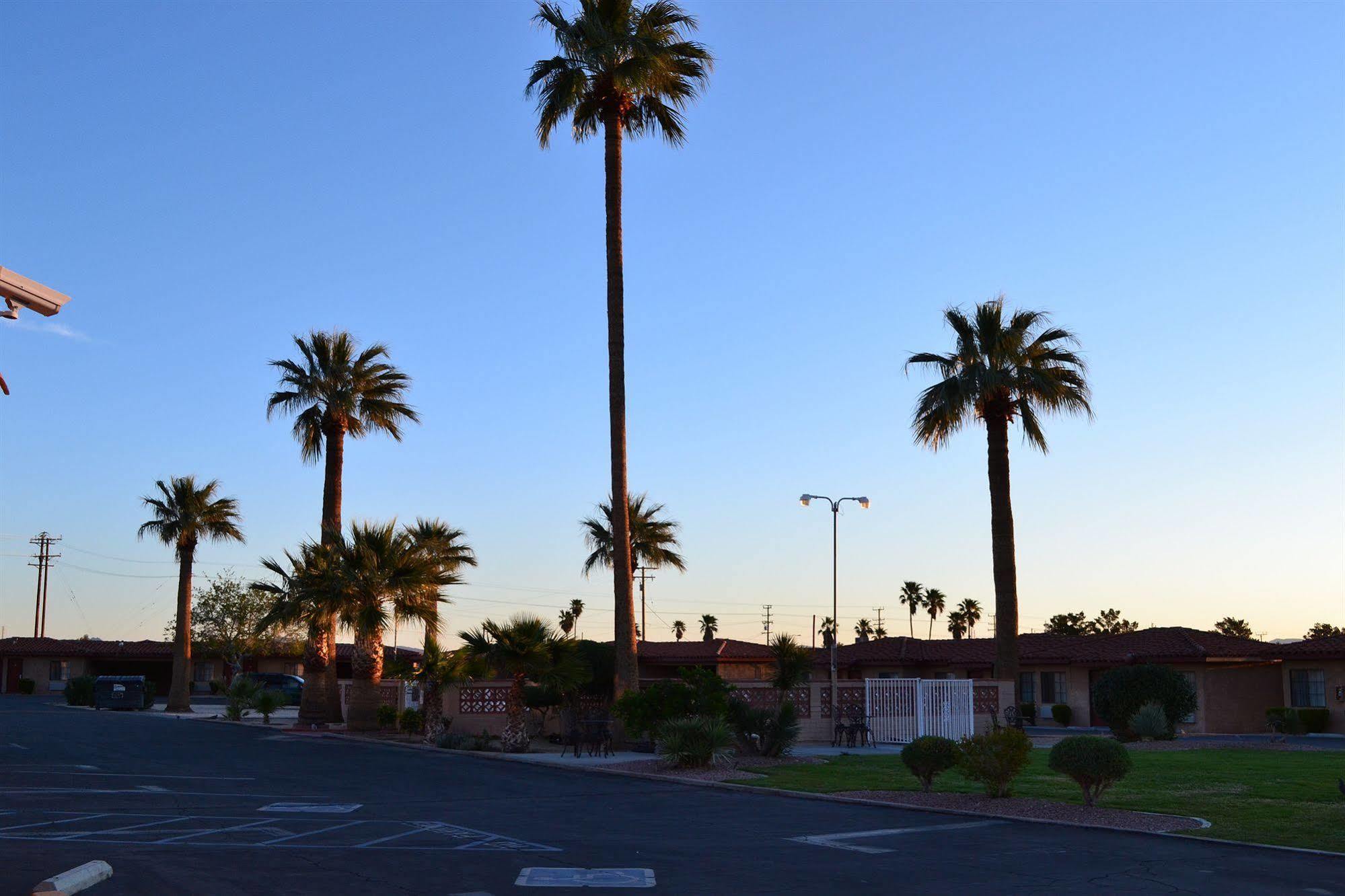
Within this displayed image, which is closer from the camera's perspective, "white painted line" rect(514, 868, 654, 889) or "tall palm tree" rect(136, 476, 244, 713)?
"white painted line" rect(514, 868, 654, 889)

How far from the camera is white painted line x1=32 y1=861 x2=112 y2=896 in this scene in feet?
30.9

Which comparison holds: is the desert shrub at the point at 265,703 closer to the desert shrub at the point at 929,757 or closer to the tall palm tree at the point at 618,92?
the tall palm tree at the point at 618,92

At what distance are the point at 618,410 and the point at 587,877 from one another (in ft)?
63.7

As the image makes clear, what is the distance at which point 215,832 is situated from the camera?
1435 cm

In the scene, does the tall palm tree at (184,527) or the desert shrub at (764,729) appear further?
the tall palm tree at (184,527)

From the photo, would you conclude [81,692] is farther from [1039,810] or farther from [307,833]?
[1039,810]

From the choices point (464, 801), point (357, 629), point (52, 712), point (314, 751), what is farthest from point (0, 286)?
point (52, 712)

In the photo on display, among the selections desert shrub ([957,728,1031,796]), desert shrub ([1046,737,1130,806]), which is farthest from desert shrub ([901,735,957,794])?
desert shrub ([1046,737,1130,806])

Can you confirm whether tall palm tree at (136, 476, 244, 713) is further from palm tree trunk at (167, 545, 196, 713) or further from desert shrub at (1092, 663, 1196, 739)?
desert shrub at (1092, 663, 1196, 739)

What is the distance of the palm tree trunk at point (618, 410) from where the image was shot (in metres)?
29.4

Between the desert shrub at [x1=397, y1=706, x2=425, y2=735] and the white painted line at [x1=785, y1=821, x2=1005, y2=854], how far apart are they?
24422mm

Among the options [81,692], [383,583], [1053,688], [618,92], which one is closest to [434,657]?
[383,583]

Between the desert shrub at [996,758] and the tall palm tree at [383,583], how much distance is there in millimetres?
20913

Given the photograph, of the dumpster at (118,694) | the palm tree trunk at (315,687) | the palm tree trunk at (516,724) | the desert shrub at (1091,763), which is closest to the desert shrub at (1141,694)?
the palm tree trunk at (516,724)
